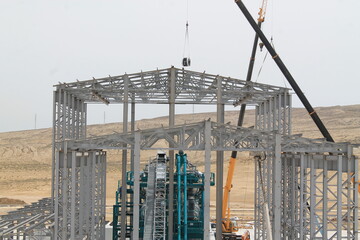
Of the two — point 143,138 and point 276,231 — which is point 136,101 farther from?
point 276,231

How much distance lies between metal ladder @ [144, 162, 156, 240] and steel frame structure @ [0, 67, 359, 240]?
1421 mm

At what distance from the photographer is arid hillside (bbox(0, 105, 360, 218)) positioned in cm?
6665

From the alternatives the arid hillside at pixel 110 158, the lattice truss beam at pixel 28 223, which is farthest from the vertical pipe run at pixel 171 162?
the lattice truss beam at pixel 28 223

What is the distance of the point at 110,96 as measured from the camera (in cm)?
2983

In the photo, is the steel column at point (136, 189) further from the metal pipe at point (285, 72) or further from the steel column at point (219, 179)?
the metal pipe at point (285, 72)

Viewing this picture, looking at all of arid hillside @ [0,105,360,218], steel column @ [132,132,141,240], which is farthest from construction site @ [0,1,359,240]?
arid hillside @ [0,105,360,218]

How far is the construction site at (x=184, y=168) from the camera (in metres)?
19.8

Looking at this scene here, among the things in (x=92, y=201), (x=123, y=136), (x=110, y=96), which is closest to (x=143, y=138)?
(x=123, y=136)

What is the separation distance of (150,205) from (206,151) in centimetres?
1036

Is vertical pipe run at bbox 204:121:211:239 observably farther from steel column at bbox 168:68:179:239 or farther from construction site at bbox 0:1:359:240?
steel column at bbox 168:68:179:239

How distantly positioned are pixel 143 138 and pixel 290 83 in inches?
647

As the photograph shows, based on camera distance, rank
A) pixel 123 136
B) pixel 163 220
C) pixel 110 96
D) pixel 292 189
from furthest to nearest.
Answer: pixel 110 96, pixel 163 220, pixel 292 189, pixel 123 136

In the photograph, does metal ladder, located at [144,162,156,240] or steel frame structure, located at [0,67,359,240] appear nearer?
steel frame structure, located at [0,67,359,240]

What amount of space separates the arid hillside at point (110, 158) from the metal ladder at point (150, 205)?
4711 mm
